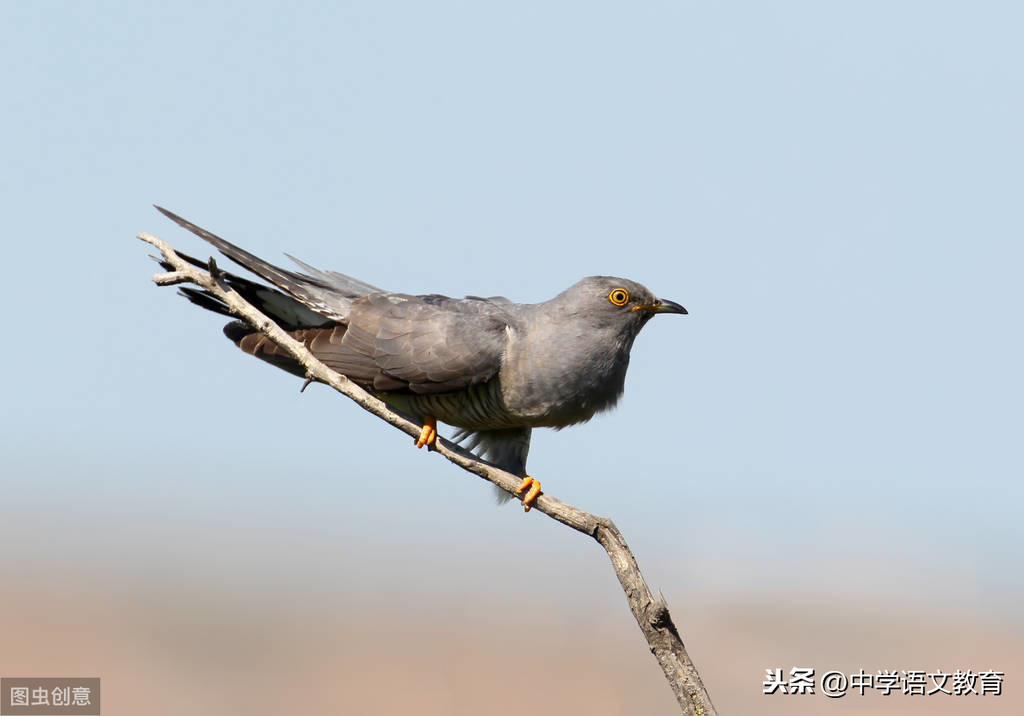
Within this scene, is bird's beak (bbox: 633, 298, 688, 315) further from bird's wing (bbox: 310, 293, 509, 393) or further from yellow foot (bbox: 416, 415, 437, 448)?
yellow foot (bbox: 416, 415, 437, 448)

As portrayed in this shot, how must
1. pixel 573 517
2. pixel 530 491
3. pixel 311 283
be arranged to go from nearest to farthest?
pixel 573 517, pixel 530 491, pixel 311 283

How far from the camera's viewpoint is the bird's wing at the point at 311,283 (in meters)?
5.41

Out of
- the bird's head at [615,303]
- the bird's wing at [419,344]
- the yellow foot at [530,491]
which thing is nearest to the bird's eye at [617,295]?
the bird's head at [615,303]

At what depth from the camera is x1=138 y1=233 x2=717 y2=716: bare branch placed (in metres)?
3.90

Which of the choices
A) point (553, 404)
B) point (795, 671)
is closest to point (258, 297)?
point (553, 404)

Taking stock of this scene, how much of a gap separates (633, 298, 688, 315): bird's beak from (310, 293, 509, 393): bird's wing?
805 millimetres

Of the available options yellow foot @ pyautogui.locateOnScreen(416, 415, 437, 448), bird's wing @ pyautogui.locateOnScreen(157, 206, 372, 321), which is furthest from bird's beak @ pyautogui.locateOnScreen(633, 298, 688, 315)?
bird's wing @ pyautogui.locateOnScreen(157, 206, 372, 321)

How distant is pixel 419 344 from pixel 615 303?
110 centimetres

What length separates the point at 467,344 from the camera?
5.31 m

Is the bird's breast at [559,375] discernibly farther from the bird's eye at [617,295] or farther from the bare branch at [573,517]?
the bare branch at [573,517]

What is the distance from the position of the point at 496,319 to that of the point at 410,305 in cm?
53

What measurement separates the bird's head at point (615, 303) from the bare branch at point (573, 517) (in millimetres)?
1106

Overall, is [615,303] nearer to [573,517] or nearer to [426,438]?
[426,438]

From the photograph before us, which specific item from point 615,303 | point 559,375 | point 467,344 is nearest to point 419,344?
point 467,344
